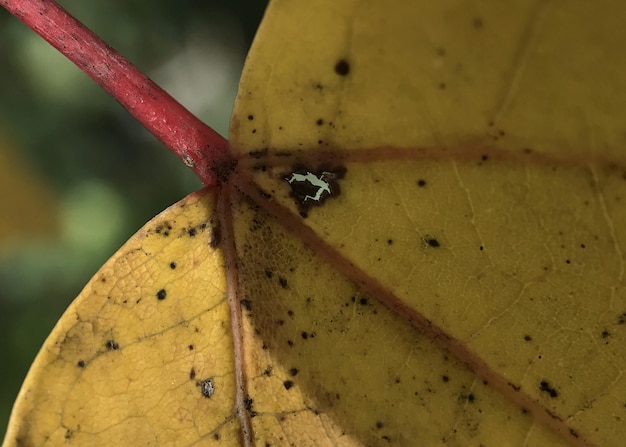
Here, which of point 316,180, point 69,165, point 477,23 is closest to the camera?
point 477,23

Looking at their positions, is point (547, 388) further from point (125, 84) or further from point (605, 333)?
point (125, 84)

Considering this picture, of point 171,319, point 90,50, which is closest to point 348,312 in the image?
point 171,319

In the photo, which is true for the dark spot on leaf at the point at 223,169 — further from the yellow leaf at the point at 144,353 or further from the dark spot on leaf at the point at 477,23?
→ the dark spot on leaf at the point at 477,23

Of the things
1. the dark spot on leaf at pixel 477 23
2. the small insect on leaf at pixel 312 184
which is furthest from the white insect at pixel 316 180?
the dark spot on leaf at pixel 477 23

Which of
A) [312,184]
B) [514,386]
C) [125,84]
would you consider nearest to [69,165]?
[125,84]

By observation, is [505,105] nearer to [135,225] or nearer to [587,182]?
[587,182]

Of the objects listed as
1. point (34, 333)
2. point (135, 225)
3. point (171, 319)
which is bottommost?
point (171, 319)
